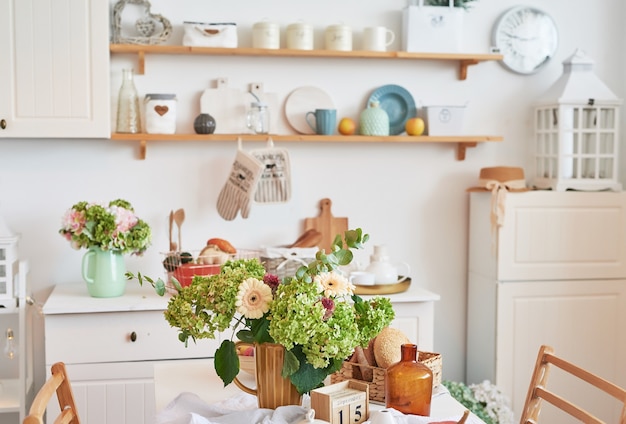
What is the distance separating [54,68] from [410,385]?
187 cm

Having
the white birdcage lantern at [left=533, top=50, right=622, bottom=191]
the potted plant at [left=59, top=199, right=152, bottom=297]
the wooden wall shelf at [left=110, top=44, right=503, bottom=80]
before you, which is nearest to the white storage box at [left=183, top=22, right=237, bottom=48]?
the wooden wall shelf at [left=110, top=44, right=503, bottom=80]

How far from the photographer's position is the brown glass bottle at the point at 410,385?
179cm

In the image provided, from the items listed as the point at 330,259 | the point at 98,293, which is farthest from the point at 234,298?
the point at 98,293

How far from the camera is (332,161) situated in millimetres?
3504

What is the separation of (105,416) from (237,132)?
1172mm

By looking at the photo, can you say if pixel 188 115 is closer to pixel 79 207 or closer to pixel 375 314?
pixel 79 207

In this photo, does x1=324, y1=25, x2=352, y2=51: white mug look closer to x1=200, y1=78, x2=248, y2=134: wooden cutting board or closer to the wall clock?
x1=200, y1=78, x2=248, y2=134: wooden cutting board

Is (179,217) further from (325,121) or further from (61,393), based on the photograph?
(61,393)

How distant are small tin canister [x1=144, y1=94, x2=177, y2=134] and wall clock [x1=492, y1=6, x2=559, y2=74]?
1369 mm

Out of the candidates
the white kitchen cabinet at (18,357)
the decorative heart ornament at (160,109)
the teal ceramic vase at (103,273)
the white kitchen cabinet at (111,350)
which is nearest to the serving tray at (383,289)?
the white kitchen cabinet at (111,350)

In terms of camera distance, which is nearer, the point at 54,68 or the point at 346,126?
the point at 54,68

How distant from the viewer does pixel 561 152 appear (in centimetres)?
338


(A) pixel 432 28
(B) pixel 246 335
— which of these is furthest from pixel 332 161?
(B) pixel 246 335

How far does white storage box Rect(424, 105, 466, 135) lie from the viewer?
347cm
